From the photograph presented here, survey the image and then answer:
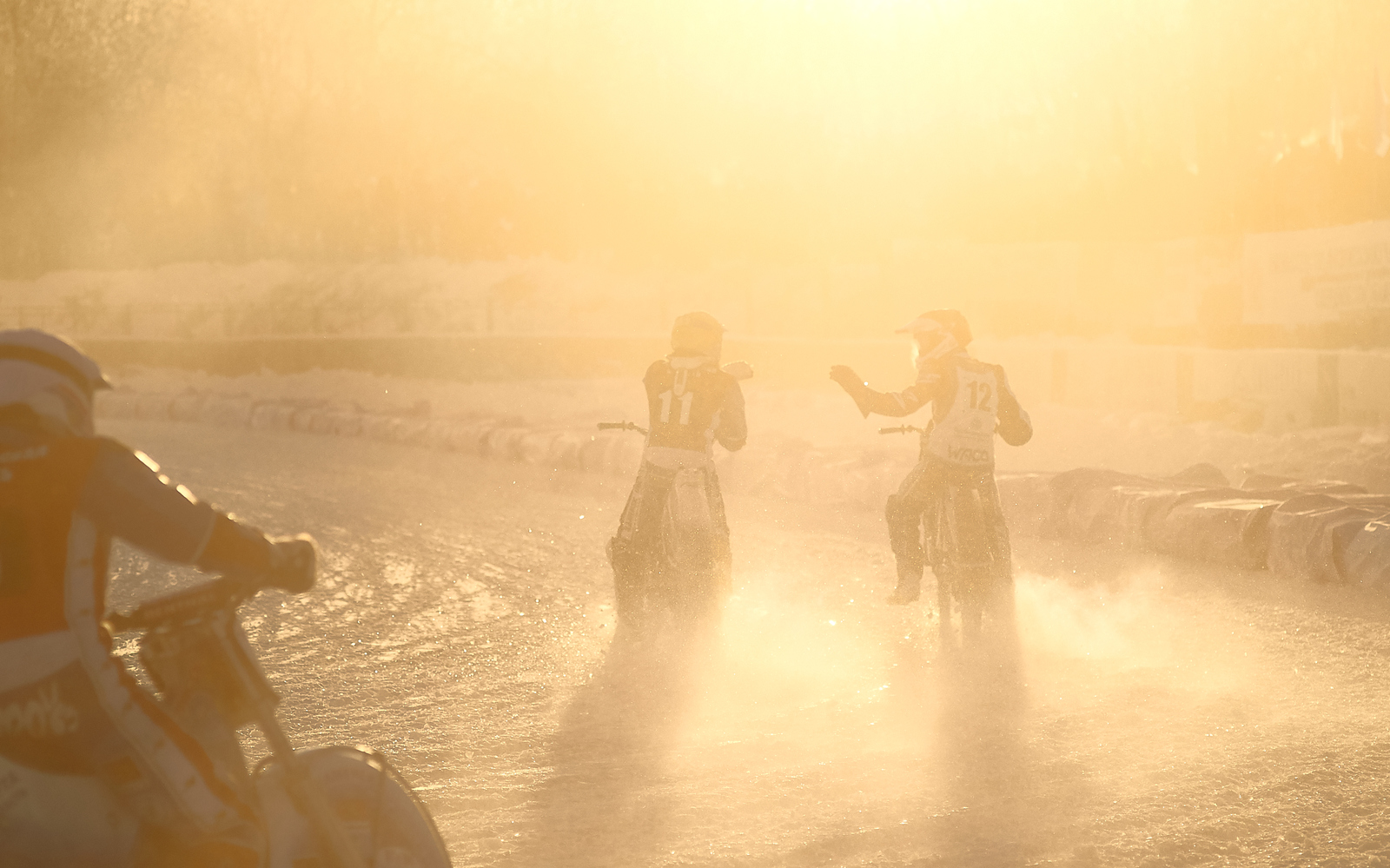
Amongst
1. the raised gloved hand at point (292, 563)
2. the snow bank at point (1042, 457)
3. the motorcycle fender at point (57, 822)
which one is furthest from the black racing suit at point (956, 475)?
the motorcycle fender at point (57, 822)

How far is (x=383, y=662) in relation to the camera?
7207 mm

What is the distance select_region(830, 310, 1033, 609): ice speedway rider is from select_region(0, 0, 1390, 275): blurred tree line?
20097mm

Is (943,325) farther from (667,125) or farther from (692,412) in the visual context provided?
(667,125)

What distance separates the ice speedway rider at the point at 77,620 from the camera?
8.13 ft

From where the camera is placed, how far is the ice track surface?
4.52 metres

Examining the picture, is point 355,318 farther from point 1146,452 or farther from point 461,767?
point 461,767

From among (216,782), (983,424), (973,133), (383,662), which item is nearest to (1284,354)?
(983,424)

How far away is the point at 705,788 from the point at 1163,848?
5.11 feet

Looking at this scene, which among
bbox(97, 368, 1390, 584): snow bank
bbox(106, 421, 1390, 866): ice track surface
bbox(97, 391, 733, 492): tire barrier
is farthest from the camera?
bbox(97, 391, 733, 492): tire barrier

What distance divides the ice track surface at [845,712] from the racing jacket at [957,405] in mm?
1002

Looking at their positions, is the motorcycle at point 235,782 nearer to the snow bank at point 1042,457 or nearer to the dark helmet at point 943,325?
the dark helmet at point 943,325

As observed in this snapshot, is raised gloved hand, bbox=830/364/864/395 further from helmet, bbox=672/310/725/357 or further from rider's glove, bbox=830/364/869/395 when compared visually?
helmet, bbox=672/310/725/357

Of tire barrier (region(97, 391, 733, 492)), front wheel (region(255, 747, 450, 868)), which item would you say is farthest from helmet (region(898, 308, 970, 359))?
tire barrier (region(97, 391, 733, 492))

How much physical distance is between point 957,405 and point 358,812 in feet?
18.3
